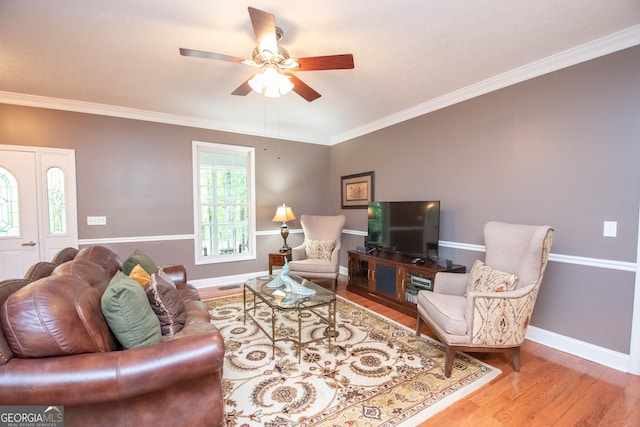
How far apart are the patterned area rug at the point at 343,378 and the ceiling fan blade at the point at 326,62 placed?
91.0 inches

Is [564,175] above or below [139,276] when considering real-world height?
above

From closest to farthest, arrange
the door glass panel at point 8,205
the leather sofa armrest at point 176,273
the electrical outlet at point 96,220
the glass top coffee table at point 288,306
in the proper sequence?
the glass top coffee table at point 288,306 → the leather sofa armrest at point 176,273 → the door glass panel at point 8,205 → the electrical outlet at point 96,220

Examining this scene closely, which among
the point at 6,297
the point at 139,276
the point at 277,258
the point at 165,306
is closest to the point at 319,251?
the point at 277,258

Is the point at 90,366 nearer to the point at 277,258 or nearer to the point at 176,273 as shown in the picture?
the point at 176,273

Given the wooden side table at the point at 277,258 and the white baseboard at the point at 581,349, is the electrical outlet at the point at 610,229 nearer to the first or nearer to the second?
the white baseboard at the point at 581,349

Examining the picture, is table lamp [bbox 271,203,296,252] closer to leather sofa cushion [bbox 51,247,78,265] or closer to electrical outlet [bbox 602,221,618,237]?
leather sofa cushion [bbox 51,247,78,265]

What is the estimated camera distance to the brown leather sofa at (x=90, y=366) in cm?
105

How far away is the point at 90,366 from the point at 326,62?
2174 millimetres

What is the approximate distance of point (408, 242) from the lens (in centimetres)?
346

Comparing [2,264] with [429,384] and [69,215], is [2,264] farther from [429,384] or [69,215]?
[429,384]

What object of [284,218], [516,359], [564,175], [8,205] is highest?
[564,175]

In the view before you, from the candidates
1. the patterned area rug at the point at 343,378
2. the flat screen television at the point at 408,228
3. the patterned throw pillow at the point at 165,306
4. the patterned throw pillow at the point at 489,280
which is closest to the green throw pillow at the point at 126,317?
the patterned throw pillow at the point at 165,306

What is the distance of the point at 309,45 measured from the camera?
2270 mm

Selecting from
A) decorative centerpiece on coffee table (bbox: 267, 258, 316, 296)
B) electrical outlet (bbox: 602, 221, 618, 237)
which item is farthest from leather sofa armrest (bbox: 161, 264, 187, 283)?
electrical outlet (bbox: 602, 221, 618, 237)
